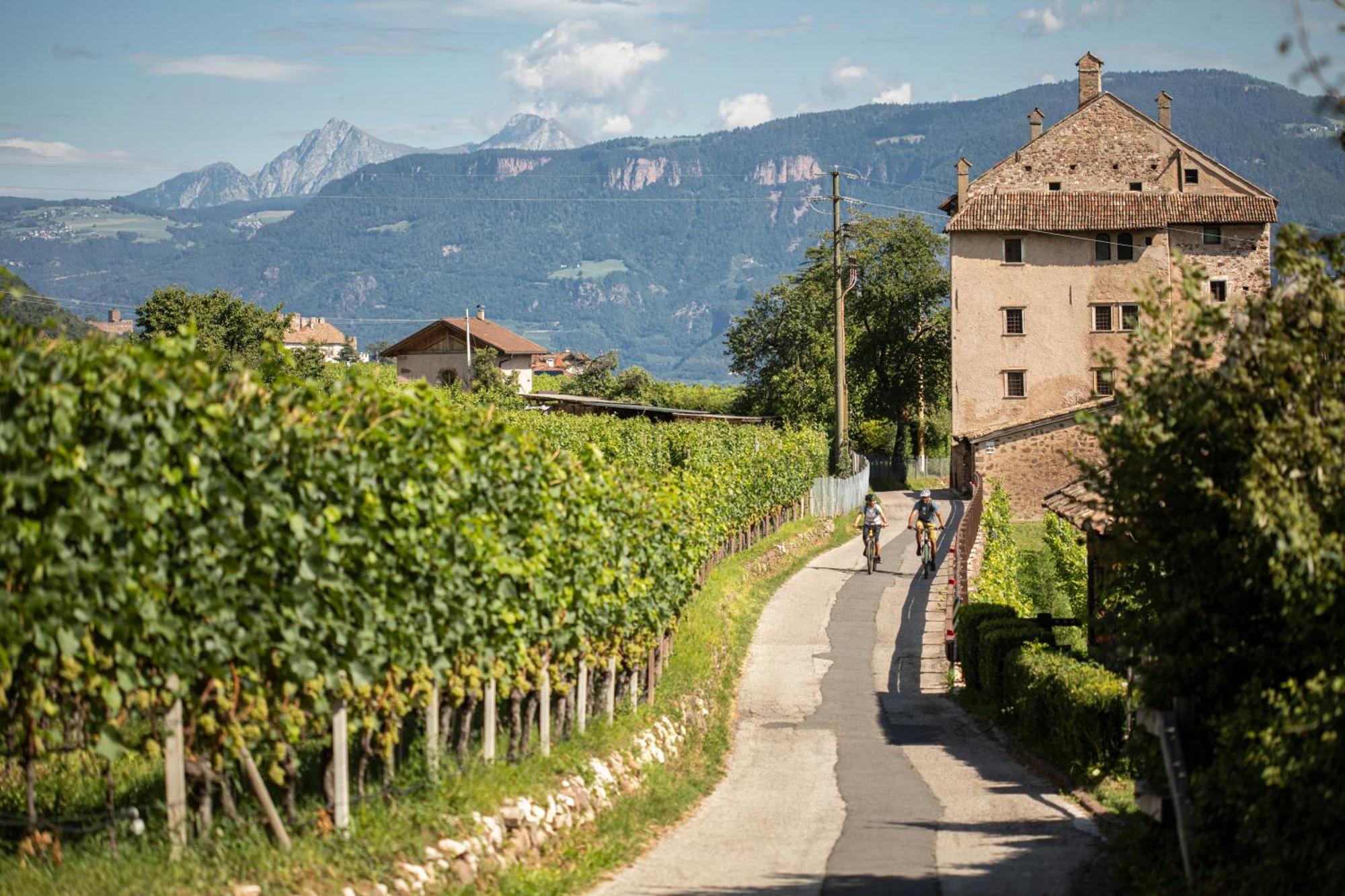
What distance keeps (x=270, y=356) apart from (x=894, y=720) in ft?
42.9

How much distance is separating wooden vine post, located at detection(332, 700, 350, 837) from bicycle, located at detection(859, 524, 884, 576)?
28008mm

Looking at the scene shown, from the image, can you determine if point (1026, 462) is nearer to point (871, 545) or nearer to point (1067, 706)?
point (871, 545)

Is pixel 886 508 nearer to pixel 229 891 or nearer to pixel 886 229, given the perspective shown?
pixel 886 229

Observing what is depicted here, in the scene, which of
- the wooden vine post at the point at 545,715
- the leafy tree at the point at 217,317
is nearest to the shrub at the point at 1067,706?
the wooden vine post at the point at 545,715

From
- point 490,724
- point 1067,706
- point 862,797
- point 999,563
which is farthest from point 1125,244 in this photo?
point 490,724

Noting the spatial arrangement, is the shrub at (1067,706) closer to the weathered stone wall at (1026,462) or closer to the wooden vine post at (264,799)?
the wooden vine post at (264,799)

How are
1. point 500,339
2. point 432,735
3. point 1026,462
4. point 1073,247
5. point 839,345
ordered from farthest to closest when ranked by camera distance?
point 500,339
point 1073,247
point 1026,462
point 839,345
point 432,735

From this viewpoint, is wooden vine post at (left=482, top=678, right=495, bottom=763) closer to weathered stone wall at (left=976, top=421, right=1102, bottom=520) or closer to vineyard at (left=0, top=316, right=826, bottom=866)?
vineyard at (left=0, top=316, right=826, bottom=866)

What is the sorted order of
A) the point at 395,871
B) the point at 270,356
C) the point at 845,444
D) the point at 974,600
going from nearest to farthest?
1. the point at 395,871
2. the point at 270,356
3. the point at 974,600
4. the point at 845,444

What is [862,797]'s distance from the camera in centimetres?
1662

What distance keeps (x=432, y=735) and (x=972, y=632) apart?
43.0 feet

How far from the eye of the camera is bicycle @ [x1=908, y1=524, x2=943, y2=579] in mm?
36250

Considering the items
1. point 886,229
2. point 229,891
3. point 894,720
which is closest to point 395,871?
point 229,891

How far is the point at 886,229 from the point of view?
90250mm
